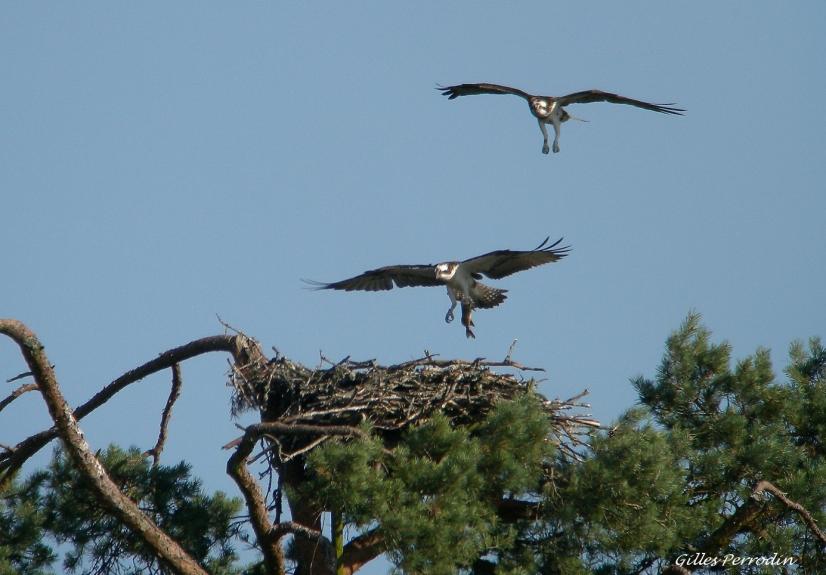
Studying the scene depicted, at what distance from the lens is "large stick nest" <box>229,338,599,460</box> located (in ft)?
28.4

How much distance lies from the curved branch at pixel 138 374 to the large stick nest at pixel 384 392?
0.62 ft

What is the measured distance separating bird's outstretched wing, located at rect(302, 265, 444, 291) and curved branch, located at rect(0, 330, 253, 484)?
8.51 ft

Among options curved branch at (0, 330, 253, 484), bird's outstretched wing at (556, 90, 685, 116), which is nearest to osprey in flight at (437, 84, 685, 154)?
bird's outstretched wing at (556, 90, 685, 116)

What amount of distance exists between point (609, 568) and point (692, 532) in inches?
23.7

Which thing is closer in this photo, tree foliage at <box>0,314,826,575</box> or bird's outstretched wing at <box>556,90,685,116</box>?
tree foliage at <box>0,314,826,575</box>

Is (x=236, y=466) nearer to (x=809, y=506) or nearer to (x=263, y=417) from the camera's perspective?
(x=263, y=417)

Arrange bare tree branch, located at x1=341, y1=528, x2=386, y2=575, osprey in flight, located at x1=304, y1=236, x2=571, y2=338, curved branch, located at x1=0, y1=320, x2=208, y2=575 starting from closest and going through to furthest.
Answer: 1. curved branch, located at x1=0, y1=320, x2=208, y2=575
2. bare tree branch, located at x1=341, y1=528, x2=386, y2=575
3. osprey in flight, located at x1=304, y1=236, x2=571, y2=338

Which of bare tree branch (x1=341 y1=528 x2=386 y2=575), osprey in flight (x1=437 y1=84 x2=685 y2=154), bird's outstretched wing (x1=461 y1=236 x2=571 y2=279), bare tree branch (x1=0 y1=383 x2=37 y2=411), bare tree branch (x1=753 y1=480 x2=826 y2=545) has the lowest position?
bare tree branch (x1=753 y1=480 x2=826 y2=545)

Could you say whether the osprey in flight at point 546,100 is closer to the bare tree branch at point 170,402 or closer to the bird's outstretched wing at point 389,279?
the bird's outstretched wing at point 389,279

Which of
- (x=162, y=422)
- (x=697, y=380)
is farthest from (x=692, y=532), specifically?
(x=162, y=422)

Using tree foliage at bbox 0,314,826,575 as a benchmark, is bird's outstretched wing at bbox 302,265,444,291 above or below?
above

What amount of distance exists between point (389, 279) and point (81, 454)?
577 centimetres

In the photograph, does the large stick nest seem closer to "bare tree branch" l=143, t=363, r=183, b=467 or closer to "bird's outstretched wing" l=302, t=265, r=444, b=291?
"bare tree branch" l=143, t=363, r=183, b=467

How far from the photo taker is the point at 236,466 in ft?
24.0
